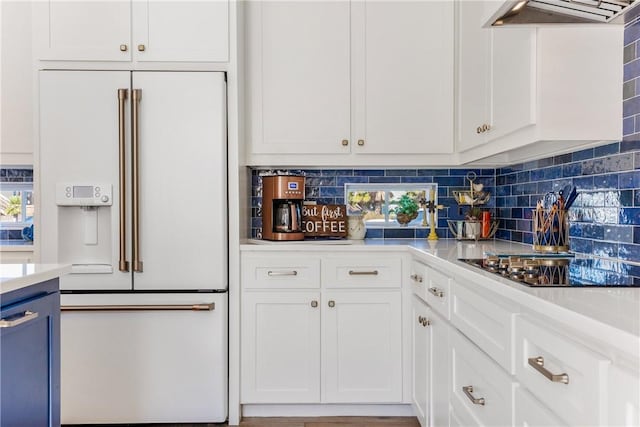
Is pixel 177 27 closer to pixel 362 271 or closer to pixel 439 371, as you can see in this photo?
pixel 362 271

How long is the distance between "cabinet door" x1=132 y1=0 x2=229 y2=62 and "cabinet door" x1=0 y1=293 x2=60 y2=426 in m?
1.38

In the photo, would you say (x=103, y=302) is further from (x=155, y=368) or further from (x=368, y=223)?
(x=368, y=223)

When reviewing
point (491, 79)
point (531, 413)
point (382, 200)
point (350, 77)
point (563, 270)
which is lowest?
point (531, 413)

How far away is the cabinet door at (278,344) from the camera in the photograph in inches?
99.4

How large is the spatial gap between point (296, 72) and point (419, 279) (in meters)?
1.30

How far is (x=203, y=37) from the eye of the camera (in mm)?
2467

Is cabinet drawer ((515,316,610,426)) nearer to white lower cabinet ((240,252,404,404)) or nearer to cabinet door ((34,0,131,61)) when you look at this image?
white lower cabinet ((240,252,404,404))

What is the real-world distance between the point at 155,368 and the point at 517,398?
1.80 m

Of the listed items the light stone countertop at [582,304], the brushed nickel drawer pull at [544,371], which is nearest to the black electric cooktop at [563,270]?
the light stone countertop at [582,304]

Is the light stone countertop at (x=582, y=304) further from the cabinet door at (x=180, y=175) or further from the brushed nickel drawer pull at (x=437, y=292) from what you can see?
the cabinet door at (x=180, y=175)

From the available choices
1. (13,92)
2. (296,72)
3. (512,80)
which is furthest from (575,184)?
(13,92)

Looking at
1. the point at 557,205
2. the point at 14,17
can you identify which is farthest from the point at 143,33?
the point at 557,205

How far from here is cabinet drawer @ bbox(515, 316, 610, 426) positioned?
2.89ft

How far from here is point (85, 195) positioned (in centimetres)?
242
